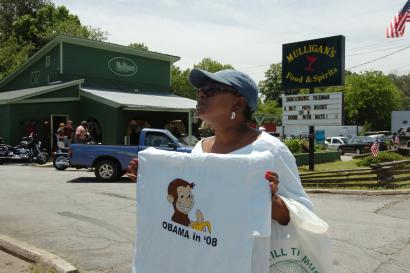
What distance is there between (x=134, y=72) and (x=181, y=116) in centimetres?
483

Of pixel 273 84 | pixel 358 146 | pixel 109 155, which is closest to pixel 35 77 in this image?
pixel 109 155

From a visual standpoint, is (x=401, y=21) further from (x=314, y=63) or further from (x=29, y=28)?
(x=29, y=28)

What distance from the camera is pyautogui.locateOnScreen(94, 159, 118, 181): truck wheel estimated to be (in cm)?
1438

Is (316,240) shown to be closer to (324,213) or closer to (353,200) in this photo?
(324,213)

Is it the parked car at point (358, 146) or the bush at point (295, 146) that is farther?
the parked car at point (358, 146)

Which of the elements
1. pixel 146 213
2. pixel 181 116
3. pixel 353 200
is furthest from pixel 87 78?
pixel 146 213

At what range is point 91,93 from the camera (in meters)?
24.1

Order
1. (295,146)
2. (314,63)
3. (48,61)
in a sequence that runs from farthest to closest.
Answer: (48,61) → (295,146) → (314,63)

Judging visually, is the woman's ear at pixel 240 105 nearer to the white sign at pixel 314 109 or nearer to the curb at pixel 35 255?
the curb at pixel 35 255

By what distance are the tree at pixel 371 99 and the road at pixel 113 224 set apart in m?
54.7

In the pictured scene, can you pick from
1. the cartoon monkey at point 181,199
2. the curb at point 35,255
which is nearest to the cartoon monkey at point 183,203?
the cartoon monkey at point 181,199

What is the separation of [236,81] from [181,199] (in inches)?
24.5

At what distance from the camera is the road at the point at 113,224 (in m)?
5.89

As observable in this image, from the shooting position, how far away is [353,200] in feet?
35.2
